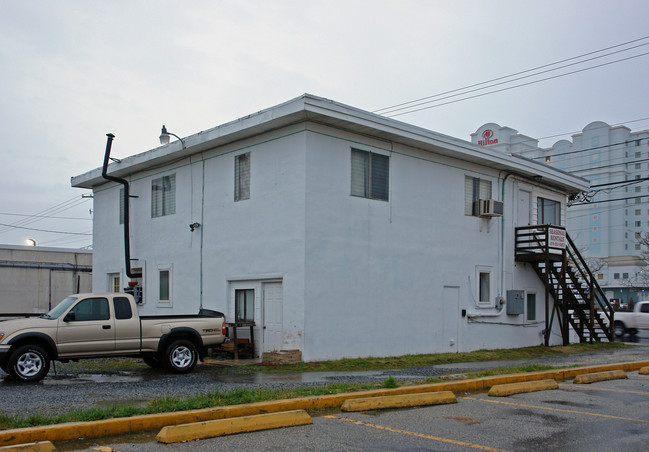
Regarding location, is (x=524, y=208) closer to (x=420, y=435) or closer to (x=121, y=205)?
(x=121, y=205)

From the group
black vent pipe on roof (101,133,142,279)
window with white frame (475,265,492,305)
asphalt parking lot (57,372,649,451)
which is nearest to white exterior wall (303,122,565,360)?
window with white frame (475,265,492,305)

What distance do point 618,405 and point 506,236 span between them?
12.8 m

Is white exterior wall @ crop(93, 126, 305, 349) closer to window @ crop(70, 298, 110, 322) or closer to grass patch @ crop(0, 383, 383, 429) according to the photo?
window @ crop(70, 298, 110, 322)

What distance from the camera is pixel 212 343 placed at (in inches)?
569

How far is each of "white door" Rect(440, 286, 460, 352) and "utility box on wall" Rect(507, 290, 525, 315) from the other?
108 inches

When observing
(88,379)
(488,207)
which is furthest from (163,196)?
(488,207)

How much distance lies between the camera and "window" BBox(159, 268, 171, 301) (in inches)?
819

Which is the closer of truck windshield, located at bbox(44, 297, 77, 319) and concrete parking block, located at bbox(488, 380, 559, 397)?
concrete parking block, located at bbox(488, 380, 559, 397)

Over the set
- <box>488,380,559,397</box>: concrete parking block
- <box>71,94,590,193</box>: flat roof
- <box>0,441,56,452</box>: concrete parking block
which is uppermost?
<box>71,94,590,193</box>: flat roof

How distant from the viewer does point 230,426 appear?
25.0 feet

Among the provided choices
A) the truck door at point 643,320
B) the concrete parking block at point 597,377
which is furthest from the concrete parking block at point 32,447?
the truck door at point 643,320

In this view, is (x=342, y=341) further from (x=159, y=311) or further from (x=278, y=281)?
(x=159, y=311)

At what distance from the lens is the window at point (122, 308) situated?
13.5 metres

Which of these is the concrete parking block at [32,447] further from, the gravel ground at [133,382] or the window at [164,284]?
the window at [164,284]
